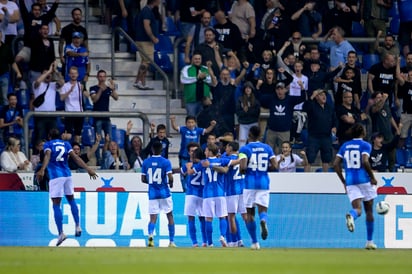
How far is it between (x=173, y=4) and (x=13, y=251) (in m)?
10.0

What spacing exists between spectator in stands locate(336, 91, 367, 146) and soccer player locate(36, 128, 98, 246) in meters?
6.32

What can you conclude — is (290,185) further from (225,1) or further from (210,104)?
(225,1)

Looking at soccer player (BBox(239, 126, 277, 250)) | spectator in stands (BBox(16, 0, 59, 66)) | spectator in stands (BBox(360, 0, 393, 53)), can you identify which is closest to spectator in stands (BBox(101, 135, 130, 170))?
spectator in stands (BBox(16, 0, 59, 66))

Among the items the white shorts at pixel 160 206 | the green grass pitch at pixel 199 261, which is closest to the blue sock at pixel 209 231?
the white shorts at pixel 160 206

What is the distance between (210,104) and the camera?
96.1ft

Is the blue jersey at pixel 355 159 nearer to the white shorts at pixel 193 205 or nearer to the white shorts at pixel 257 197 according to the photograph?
the white shorts at pixel 257 197

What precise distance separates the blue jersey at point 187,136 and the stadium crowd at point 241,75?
54mm

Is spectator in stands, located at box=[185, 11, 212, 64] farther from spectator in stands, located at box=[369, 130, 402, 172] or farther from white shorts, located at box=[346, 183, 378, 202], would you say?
white shorts, located at box=[346, 183, 378, 202]

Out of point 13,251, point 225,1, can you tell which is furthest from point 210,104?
point 13,251

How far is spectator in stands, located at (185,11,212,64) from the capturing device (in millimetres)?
30016

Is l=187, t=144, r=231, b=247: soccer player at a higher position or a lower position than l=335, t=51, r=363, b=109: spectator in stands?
lower

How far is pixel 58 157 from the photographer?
25.5 metres

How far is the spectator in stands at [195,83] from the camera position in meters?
29.5

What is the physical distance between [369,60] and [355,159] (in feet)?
28.4
